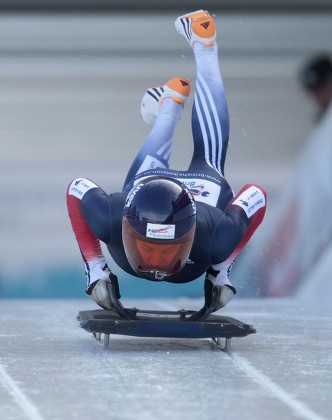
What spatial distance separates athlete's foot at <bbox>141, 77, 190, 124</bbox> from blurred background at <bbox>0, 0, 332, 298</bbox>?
17.2 ft

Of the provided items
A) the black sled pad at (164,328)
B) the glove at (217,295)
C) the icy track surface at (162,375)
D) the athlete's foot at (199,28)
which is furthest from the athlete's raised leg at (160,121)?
the black sled pad at (164,328)

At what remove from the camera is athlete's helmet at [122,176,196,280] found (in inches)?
194

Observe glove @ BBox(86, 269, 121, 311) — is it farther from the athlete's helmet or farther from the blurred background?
the blurred background

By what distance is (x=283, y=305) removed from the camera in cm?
777

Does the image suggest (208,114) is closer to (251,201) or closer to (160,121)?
(160,121)

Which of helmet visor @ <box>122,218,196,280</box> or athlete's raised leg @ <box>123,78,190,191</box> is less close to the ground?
athlete's raised leg @ <box>123,78,190,191</box>

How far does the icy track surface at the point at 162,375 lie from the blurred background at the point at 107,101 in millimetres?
5679

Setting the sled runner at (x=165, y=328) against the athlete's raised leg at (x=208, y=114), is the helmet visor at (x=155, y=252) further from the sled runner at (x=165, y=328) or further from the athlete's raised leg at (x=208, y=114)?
the athlete's raised leg at (x=208, y=114)

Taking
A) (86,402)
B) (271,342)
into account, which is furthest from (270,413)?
(271,342)

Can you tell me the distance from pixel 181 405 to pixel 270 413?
299 mm

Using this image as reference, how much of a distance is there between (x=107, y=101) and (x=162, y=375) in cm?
879

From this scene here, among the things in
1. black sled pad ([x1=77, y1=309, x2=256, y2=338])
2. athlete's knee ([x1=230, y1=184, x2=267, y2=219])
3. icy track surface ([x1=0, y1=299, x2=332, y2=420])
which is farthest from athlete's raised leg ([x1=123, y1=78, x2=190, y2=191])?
black sled pad ([x1=77, y1=309, x2=256, y2=338])

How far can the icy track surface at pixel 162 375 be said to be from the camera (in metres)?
3.76

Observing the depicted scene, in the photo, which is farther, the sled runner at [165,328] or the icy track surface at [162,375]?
the sled runner at [165,328]
